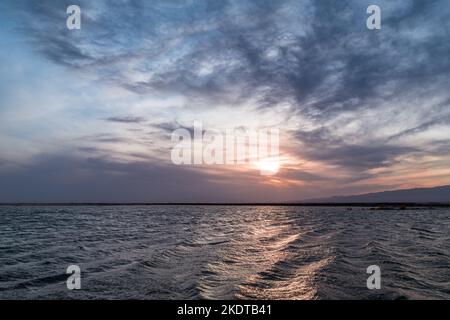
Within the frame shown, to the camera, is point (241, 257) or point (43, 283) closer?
point (43, 283)

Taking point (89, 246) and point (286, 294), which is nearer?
point (286, 294)

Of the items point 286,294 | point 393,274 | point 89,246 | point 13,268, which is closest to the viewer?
point 286,294

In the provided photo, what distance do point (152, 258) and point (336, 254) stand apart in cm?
1388

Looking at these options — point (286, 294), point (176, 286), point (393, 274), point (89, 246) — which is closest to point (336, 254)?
point (393, 274)

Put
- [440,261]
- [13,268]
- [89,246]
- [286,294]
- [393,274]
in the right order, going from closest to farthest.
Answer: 1. [286,294]
2. [393,274]
3. [13,268]
4. [440,261]
5. [89,246]

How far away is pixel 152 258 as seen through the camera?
76.9 feet
